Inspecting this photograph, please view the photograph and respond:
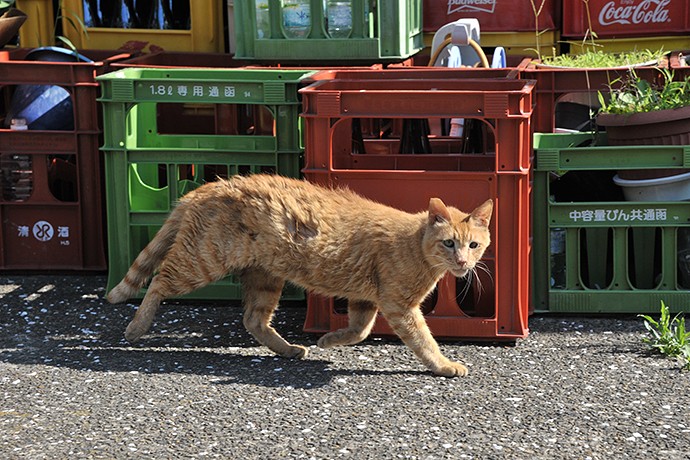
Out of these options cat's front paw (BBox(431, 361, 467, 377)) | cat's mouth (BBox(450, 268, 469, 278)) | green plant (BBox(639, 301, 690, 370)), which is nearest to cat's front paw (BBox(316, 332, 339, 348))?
cat's front paw (BBox(431, 361, 467, 377))

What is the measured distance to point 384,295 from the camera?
17.2ft

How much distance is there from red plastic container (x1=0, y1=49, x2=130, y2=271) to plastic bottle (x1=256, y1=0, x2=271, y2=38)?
100cm

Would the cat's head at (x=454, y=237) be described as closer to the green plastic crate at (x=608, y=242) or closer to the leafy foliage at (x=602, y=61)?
the green plastic crate at (x=608, y=242)

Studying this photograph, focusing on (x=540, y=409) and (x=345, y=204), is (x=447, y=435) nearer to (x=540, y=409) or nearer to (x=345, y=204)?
(x=540, y=409)

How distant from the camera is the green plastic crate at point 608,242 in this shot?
579cm

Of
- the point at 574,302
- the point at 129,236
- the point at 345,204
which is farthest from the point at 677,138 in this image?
the point at 129,236

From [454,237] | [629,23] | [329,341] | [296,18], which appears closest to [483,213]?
[454,237]

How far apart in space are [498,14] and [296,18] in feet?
5.54

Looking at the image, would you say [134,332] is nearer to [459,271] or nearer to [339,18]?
[459,271]

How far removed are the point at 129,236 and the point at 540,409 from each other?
8.85 ft

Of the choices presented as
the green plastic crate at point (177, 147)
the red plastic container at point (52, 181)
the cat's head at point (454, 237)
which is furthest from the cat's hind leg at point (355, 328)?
the red plastic container at point (52, 181)

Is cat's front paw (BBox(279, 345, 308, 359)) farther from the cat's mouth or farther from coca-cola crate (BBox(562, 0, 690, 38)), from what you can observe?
coca-cola crate (BBox(562, 0, 690, 38))

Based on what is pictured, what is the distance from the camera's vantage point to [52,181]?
23.4 feet

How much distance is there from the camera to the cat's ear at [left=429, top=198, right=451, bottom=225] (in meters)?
5.05
